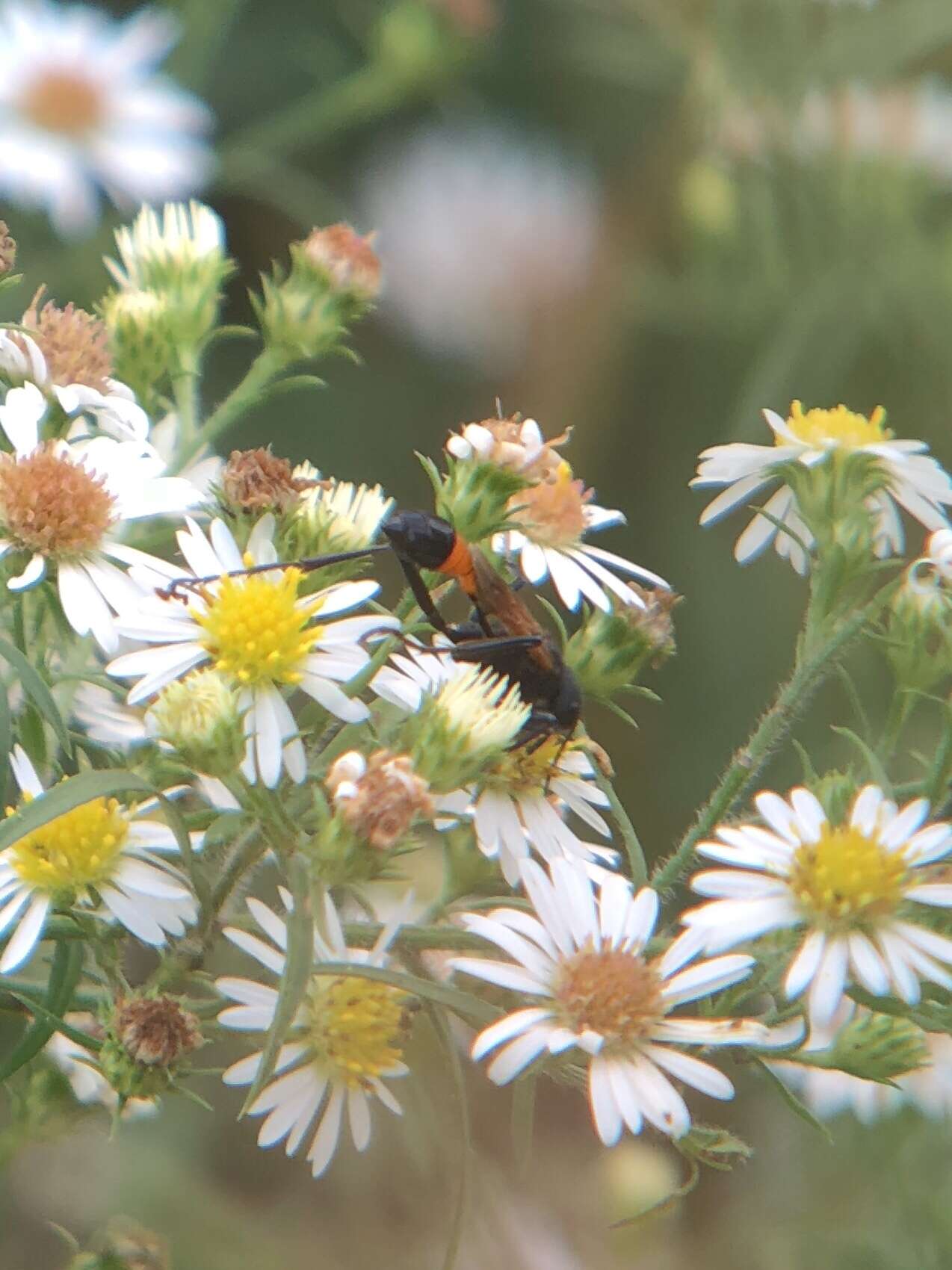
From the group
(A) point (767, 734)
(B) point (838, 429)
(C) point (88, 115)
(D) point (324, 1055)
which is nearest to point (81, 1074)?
(D) point (324, 1055)

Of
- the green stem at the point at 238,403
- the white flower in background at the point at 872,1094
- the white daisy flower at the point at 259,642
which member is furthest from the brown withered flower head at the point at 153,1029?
the white flower in background at the point at 872,1094

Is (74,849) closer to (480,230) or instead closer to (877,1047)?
(877,1047)

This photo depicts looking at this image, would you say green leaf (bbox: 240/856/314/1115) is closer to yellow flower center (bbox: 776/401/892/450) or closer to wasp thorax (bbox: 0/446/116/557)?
wasp thorax (bbox: 0/446/116/557)

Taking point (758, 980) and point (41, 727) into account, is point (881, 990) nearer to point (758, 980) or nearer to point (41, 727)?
point (758, 980)

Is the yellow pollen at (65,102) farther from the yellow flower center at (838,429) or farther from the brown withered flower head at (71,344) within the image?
the yellow flower center at (838,429)

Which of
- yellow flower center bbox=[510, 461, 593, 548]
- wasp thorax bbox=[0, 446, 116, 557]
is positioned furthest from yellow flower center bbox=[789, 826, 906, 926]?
wasp thorax bbox=[0, 446, 116, 557]

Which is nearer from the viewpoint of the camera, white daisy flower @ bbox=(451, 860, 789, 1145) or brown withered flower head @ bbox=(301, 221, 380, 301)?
white daisy flower @ bbox=(451, 860, 789, 1145)
